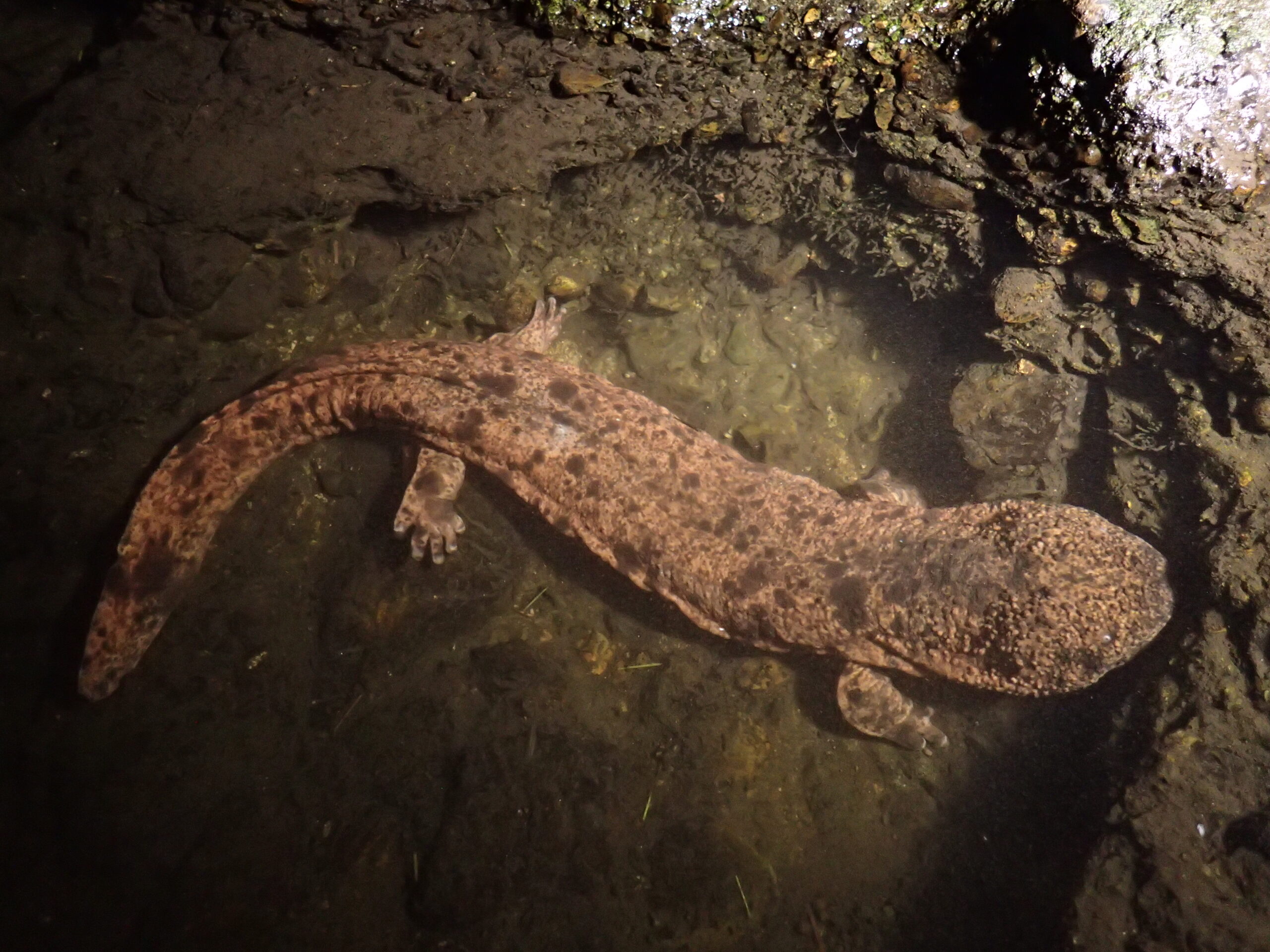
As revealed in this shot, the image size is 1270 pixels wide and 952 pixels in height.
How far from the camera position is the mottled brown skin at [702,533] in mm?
4043

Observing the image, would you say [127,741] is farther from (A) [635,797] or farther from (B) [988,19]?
(B) [988,19]

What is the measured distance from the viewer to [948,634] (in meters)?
4.19

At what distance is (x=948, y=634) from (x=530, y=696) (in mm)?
3195

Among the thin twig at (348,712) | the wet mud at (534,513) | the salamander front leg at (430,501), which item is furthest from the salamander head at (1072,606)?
the thin twig at (348,712)

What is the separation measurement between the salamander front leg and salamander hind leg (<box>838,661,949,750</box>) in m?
3.27

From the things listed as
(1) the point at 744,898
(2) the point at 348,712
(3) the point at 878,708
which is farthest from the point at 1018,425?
(2) the point at 348,712

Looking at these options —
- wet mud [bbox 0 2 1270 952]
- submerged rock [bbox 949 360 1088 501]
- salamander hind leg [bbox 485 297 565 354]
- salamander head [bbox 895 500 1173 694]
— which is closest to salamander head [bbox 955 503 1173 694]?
salamander head [bbox 895 500 1173 694]

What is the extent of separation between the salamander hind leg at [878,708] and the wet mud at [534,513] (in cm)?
38

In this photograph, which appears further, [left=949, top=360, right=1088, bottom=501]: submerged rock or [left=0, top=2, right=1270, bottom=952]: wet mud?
[left=949, top=360, right=1088, bottom=501]: submerged rock

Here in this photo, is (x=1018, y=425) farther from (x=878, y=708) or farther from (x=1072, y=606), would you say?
(x=878, y=708)

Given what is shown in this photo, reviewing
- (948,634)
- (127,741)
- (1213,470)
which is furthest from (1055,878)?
(127,741)

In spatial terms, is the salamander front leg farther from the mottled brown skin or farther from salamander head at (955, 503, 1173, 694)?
salamander head at (955, 503, 1173, 694)

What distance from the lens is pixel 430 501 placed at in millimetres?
5422

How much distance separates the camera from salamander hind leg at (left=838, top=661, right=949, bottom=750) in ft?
16.0
